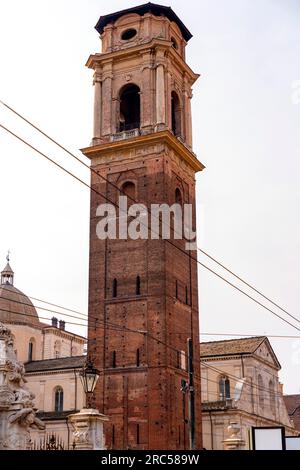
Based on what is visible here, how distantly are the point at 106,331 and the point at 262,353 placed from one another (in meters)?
21.3

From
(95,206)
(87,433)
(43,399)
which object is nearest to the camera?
(87,433)

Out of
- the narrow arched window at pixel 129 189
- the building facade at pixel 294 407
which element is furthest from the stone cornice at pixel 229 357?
the building facade at pixel 294 407

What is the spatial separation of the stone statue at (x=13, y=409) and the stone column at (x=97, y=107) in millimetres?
31268

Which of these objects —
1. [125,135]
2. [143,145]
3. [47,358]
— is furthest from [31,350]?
[143,145]

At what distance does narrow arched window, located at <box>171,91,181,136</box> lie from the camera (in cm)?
4762

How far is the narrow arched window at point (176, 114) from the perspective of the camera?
47.6m

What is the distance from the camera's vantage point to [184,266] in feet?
145

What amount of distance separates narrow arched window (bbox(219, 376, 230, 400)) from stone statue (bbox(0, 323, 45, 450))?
42210mm

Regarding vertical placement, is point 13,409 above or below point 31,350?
below

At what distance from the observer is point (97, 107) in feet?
153

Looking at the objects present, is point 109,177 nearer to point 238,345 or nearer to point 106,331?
point 106,331

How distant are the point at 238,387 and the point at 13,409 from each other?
1651 inches

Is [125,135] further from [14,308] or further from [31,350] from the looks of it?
[31,350]
